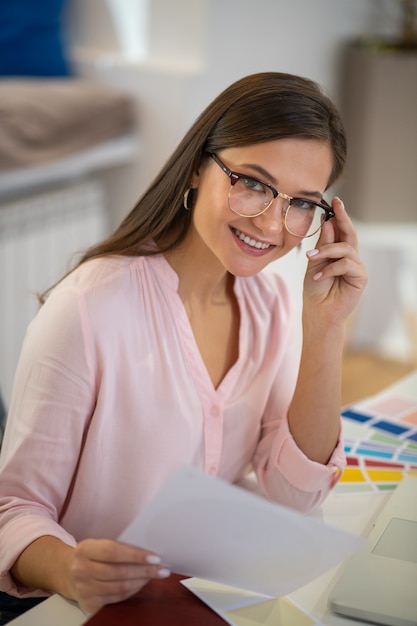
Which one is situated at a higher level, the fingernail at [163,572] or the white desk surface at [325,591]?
the fingernail at [163,572]

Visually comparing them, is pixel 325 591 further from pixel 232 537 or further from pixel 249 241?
pixel 249 241

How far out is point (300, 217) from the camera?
1181mm

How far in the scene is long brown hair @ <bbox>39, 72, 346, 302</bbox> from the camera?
3.78ft

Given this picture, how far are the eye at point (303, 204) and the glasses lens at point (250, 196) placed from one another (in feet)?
0.10

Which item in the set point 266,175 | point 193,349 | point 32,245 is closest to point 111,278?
point 193,349

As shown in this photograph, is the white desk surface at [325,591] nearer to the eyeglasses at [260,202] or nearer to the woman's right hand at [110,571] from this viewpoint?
the woman's right hand at [110,571]

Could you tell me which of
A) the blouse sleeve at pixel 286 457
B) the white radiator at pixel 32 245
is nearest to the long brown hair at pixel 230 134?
the blouse sleeve at pixel 286 457

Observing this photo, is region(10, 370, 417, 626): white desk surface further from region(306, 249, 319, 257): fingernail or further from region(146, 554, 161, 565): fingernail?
region(306, 249, 319, 257): fingernail

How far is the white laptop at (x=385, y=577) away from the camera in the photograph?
924mm

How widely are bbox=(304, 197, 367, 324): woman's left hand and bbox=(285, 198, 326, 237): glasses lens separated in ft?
0.14

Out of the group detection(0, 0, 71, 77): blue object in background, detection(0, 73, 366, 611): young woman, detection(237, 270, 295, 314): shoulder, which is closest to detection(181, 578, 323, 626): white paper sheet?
detection(0, 73, 366, 611): young woman

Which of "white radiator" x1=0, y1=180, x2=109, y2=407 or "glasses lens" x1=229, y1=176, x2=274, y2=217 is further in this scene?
"white radiator" x1=0, y1=180, x2=109, y2=407

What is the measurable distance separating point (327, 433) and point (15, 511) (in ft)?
1.48

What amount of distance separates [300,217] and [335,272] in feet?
0.39
